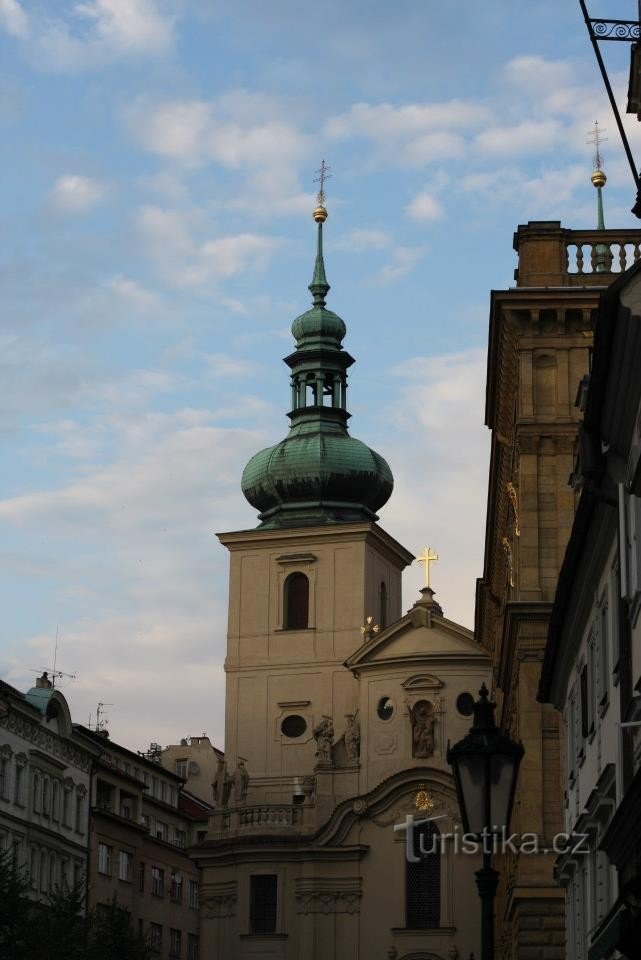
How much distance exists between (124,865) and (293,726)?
26.8 feet

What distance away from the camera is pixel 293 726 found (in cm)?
7325

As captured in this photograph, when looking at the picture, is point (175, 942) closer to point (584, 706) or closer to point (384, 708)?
point (384, 708)

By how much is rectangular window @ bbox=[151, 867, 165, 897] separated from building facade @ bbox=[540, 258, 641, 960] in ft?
162

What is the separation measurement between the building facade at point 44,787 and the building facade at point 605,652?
Result: 33362 millimetres

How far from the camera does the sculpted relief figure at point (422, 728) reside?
6606cm

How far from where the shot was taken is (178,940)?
3056 inches

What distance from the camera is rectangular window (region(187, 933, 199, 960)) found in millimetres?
78950

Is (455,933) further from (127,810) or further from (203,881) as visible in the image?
(127,810)

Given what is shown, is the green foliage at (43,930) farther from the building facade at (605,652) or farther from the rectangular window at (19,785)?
the building facade at (605,652)

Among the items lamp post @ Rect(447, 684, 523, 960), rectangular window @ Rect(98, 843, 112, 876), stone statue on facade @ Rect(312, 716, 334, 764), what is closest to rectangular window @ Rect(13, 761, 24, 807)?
rectangular window @ Rect(98, 843, 112, 876)

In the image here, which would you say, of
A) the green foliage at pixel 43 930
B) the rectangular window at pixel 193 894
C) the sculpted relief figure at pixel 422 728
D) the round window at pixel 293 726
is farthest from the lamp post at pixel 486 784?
the rectangular window at pixel 193 894

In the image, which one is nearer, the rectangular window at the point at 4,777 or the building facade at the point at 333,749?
the rectangular window at the point at 4,777

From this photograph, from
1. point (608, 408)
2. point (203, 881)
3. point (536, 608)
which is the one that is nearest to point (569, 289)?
point (536, 608)

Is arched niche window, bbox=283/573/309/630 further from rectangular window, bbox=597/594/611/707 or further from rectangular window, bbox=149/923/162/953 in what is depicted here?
rectangular window, bbox=597/594/611/707
